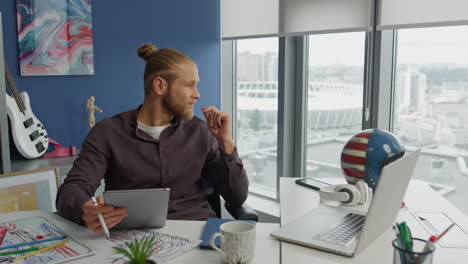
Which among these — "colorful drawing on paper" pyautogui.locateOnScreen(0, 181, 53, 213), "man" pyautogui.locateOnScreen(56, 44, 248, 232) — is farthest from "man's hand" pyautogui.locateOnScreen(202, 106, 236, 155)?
"colorful drawing on paper" pyautogui.locateOnScreen(0, 181, 53, 213)

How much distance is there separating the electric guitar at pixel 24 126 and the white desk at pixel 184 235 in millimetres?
1018

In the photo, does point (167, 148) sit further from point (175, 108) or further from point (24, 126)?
point (24, 126)

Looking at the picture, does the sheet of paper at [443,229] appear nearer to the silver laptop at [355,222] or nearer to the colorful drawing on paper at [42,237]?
the silver laptop at [355,222]

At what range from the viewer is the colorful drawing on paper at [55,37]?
2.55 metres

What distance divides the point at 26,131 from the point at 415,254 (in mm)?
2125

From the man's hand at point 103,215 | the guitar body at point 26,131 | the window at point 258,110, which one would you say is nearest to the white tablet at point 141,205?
the man's hand at point 103,215

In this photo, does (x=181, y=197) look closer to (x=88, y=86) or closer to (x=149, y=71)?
(x=149, y=71)

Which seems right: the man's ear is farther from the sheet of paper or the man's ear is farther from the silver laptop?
the sheet of paper

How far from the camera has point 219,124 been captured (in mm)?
1707

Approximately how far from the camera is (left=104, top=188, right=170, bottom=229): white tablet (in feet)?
4.04

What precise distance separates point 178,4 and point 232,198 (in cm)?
180

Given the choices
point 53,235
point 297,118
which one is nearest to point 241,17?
point 297,118

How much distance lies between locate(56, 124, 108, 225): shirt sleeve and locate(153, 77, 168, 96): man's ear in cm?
27

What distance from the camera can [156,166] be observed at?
5.71 feet
